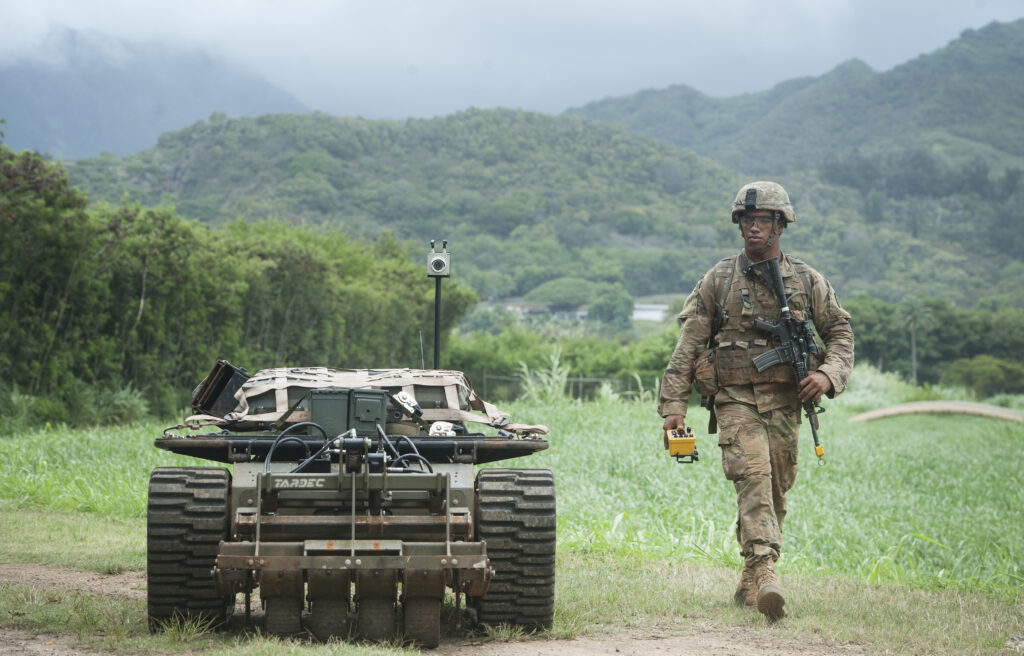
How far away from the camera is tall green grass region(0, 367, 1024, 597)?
396 inches

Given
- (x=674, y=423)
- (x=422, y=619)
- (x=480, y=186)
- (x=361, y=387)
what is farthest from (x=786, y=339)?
(x=480, y=186)

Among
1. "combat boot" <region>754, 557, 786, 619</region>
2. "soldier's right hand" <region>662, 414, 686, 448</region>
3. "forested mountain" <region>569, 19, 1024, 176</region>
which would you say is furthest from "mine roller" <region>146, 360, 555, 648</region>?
"forested mountain" <region>569, 19, 1024, 176</region>

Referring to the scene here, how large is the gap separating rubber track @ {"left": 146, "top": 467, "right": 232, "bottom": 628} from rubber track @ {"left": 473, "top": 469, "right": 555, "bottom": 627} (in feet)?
4.19

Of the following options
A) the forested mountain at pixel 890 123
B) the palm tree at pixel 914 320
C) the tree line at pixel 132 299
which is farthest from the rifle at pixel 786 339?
the forested mountain at pixel 890 123

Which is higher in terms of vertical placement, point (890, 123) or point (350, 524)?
point (890, 123)

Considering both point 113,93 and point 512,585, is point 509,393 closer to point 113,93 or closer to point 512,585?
point 512,585

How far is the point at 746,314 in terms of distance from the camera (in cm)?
679

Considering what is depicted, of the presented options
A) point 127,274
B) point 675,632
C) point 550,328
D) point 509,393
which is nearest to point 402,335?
point 509,393

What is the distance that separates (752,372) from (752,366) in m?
0.03

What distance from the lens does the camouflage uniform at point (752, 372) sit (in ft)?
21.6

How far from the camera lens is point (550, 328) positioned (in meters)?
63.2

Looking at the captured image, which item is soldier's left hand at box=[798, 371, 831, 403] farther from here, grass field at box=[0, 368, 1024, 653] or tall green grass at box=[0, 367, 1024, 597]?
tall green grass at box=[0, 367, 1024, 597]

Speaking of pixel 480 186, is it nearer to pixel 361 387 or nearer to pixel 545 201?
pixel 545 201

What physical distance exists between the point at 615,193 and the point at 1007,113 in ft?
259
